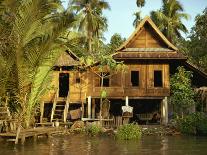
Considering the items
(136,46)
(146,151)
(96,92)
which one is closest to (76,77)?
(96,92)

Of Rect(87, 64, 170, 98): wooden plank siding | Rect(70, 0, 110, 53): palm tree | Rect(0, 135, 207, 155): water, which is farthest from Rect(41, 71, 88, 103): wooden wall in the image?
Rect(70, 0, 110, 53): palm tree

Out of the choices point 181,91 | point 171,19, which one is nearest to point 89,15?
point 171,19

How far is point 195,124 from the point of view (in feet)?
62.6

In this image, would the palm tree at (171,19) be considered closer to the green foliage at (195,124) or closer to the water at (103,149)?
the green foliage at (195,124)

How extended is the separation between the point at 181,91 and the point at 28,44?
11.4 meters

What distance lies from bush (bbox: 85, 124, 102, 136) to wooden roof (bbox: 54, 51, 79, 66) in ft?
16.5

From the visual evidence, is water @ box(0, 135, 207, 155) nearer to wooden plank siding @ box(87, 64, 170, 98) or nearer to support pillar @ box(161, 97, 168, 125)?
support pillar @ box(161, 97, 168, 125)

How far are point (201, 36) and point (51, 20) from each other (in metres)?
21.0

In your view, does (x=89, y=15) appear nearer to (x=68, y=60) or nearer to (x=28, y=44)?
(x=68, y=60)

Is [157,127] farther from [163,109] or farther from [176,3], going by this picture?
[176,3]

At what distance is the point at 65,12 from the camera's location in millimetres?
14555

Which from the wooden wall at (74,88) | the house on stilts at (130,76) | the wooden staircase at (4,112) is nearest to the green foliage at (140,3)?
the house on stilts at (130,76)

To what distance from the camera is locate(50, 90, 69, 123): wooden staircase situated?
22114mm

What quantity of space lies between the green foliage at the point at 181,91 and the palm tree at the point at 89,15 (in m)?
12.5
